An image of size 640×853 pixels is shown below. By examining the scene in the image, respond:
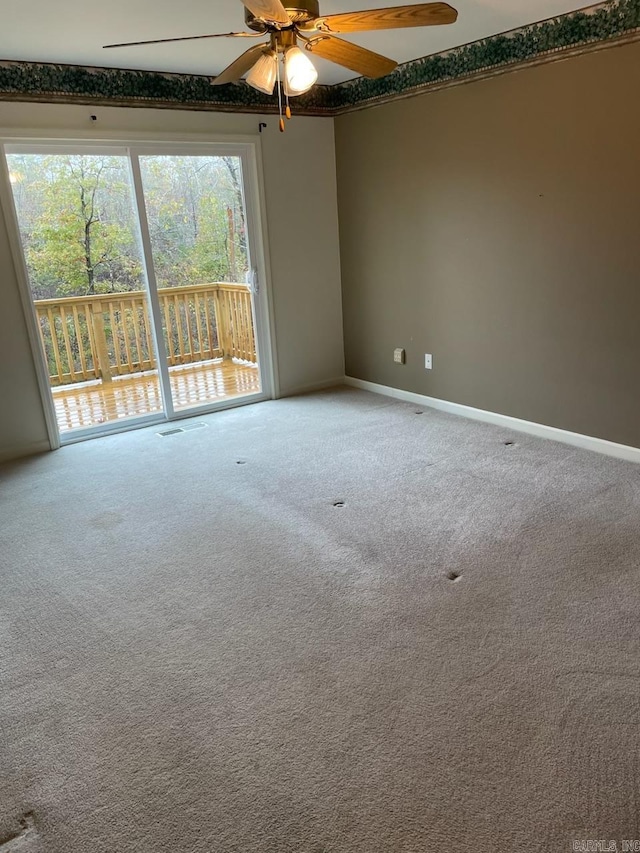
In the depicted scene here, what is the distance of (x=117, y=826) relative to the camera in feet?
5.18

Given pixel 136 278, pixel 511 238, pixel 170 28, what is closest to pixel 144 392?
pixel 136 278

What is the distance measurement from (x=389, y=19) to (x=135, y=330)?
398 cm

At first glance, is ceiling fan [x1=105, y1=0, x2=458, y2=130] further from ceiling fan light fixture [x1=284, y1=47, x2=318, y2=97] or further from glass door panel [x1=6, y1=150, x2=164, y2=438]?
glass door panel [x1=6, y1=150, x2=164, y2=438]

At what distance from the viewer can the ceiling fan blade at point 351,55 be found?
2.44 meters

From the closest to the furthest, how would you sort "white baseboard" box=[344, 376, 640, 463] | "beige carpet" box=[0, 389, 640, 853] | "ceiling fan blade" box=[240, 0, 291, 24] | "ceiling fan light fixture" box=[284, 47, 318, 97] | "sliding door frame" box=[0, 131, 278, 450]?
"beige carpet" box=[0, 389, 640, 853] < "ceiling fan blade" box=[240, 0, 291, 24] < "ceiling fan light fixture" box=[284, 47, 318, 97] < "white baseboard" box=[344, 376, 640, 463] < "sliding door frame" box=[0, 131, 278, 450]

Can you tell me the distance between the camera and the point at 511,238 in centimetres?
402

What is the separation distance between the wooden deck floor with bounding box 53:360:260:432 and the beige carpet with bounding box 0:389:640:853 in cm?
121

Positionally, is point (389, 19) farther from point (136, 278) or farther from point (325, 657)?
point (136, 278)

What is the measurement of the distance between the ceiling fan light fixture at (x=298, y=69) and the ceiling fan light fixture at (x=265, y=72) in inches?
4.6

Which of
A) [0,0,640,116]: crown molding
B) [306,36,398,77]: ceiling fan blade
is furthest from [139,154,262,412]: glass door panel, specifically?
[306,36,398,77]: ceiling fan blade

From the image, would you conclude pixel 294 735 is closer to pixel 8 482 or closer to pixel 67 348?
pixel 8 482

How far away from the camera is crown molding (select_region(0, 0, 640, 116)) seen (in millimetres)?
3301

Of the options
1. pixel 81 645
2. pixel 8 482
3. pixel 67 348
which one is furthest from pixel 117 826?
pixel 67 348

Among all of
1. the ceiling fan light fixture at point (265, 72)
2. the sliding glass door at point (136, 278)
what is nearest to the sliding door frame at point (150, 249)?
the sliding glass door at point (136, 278)
